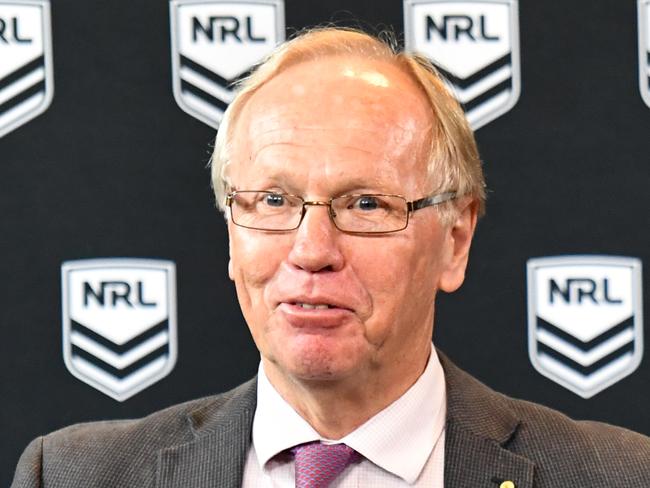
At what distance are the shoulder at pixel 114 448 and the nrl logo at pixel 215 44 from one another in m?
0.78

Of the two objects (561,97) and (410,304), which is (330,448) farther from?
(561,97)

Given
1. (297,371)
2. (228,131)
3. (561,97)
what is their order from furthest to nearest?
(561,97) < (228,131) < (297,371)

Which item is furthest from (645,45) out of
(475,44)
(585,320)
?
(585,320)

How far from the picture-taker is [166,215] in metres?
2.61

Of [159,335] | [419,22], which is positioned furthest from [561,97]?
[159,335]

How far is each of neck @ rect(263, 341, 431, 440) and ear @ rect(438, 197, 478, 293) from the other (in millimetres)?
136

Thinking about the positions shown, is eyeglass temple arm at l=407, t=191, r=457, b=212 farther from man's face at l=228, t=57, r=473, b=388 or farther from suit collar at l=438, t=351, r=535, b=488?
suit collar at l=438, t=351, r=535, b=488

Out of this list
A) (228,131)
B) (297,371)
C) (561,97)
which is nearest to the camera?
(297,371)

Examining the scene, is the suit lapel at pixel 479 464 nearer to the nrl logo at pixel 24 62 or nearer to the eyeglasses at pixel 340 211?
the eyeglasses at pixel 340 211

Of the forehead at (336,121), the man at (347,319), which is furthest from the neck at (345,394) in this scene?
the forehead at (336,121)

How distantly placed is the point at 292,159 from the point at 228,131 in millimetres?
210

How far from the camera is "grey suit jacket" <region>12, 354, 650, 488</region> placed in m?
1.91

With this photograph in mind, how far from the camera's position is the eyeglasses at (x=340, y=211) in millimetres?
1837

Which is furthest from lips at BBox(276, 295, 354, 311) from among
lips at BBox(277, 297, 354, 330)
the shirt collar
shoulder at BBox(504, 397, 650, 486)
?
shoulder at BBox(504, 397, 650, 486)
